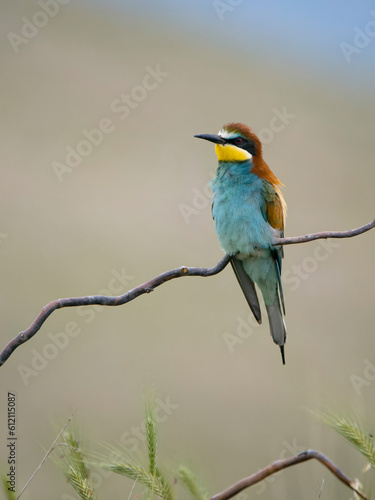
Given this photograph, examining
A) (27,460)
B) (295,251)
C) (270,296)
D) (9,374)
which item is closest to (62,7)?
(295,251)

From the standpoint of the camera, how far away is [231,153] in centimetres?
171

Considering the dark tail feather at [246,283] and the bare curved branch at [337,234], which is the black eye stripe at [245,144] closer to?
the dark tail feather at [246,283]

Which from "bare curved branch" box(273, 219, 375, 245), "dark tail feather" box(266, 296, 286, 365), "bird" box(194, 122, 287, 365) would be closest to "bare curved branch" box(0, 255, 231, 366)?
"bare curved branch" box(273, 219, 375, 245)

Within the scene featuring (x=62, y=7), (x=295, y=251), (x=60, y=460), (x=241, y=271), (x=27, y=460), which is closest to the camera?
(x=60, y=460)

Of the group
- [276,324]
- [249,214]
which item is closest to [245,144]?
[249,214]

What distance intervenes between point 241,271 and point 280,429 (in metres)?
1.75

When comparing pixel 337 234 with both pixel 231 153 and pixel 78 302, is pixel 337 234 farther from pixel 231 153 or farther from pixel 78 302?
pixel 231 153

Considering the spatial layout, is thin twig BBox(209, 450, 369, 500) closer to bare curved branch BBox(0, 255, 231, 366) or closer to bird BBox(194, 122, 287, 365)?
bare curved branch BBox(0, 255, 231, 366)

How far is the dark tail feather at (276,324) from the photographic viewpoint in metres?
1.50

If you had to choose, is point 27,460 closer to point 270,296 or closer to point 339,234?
point 270,296

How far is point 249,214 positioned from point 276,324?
0.36 meters

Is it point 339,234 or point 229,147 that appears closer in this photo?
point 339,234

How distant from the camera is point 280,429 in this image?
3193mm

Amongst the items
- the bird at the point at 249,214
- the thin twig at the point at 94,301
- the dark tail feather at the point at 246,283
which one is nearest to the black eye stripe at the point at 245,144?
the bird at the point at 249,214
